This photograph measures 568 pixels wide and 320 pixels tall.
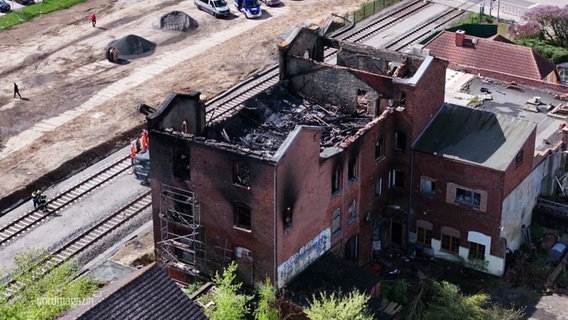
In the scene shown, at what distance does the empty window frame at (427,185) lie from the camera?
60.8 metres

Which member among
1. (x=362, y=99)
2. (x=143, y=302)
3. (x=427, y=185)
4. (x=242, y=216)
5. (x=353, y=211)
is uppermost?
(x=362, y=99)

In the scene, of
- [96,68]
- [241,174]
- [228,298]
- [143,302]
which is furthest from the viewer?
[96,68]

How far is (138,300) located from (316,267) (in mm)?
16463

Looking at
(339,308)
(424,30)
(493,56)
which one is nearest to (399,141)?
(339,308)

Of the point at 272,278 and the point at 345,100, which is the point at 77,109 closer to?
the point at 345,100

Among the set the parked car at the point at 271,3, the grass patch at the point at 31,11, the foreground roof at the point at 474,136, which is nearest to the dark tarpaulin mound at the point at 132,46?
the grass patch at the point at 31,11

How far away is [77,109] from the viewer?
82.2 meters

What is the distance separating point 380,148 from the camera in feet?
196

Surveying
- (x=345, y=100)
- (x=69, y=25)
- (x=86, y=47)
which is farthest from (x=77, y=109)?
(x=345, y=100)

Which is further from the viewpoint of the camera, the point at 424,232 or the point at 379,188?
the point at 424,232

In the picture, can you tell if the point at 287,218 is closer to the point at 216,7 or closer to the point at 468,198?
the point at 468,198

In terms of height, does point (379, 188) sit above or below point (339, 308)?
above

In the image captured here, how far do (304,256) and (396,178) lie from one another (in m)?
10.4

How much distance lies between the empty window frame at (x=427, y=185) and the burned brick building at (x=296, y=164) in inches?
40.9
